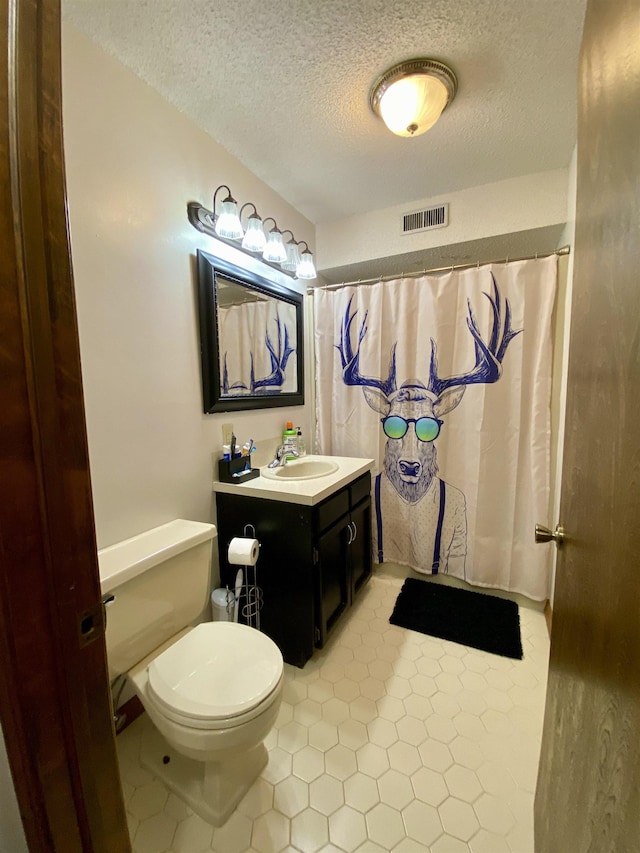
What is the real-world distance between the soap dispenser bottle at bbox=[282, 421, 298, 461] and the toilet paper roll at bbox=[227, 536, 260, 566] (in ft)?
2.31

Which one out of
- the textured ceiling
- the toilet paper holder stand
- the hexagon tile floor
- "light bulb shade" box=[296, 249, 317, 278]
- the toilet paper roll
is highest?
the textured ceiling

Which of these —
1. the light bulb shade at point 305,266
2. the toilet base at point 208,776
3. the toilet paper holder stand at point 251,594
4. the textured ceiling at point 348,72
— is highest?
the textured ceiling at point 348,72

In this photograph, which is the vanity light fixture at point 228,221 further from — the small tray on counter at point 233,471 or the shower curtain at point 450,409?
the small tray on counter at point 233,471

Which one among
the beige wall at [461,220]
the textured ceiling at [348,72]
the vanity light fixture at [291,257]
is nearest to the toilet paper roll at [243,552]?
the vanity light fixture at [291,257]

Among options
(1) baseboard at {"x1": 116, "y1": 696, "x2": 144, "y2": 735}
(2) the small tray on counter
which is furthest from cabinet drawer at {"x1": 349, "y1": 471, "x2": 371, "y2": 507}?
(1) baseboard at {"x1": 116, "y1": 696, "x2": 144, "y2": 735}

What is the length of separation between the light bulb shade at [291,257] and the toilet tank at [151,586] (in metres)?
1.49

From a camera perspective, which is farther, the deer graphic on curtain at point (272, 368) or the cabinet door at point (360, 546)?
the cabinet door at point (360, 546)

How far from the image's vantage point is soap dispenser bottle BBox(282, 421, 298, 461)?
6.77 feet

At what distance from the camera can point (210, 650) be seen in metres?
1.15

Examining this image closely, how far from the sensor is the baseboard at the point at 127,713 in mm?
1283

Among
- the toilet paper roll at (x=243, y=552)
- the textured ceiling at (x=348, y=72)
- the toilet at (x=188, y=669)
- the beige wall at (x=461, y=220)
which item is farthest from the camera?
the beige wall at (x=461, y=220)

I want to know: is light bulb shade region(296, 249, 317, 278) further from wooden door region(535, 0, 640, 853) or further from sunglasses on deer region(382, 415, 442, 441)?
wooden door region(535, 0, 640, 853)

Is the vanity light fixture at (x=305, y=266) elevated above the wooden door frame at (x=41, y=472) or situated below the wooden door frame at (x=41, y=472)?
above

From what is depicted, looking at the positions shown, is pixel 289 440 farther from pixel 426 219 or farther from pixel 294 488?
pixel 426 219
